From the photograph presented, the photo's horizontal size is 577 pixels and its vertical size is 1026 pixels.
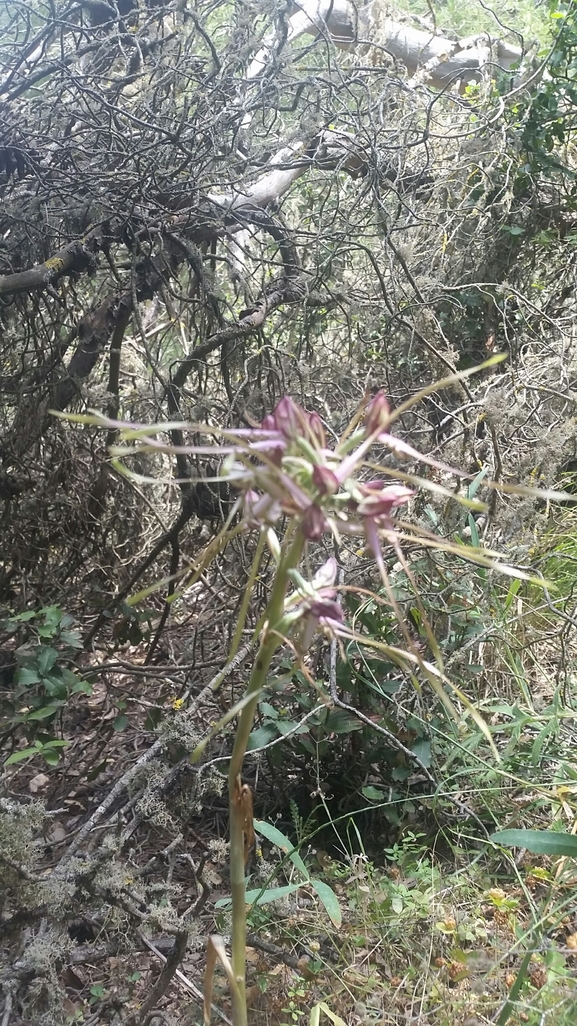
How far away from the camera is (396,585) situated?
1574mm

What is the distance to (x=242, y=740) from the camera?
55cm

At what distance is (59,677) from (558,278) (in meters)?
2.63

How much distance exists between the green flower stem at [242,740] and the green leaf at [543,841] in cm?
46

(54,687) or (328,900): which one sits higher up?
(54,687)

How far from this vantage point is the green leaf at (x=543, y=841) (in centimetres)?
90

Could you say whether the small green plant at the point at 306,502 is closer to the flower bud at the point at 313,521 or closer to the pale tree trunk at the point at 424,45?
the flower bud at the point at 313,521

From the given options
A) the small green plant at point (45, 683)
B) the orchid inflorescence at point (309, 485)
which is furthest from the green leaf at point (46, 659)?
the orchid inflorescence at point (309, 485)

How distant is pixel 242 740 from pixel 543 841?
598 millimetres

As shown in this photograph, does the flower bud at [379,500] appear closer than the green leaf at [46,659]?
Yes

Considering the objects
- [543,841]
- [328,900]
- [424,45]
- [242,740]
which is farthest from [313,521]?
[424,45]

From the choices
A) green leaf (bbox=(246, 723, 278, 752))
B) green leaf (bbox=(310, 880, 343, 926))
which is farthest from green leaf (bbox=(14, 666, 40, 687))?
green leaf (bbox=(310, 880, 343, 926))

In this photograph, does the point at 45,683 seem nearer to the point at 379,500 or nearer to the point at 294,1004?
the point at 294,1004

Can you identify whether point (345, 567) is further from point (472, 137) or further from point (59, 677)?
point (472, 137)

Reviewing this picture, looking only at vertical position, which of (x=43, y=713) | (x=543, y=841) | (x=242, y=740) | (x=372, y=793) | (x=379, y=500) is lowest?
(x=372, y=793)
